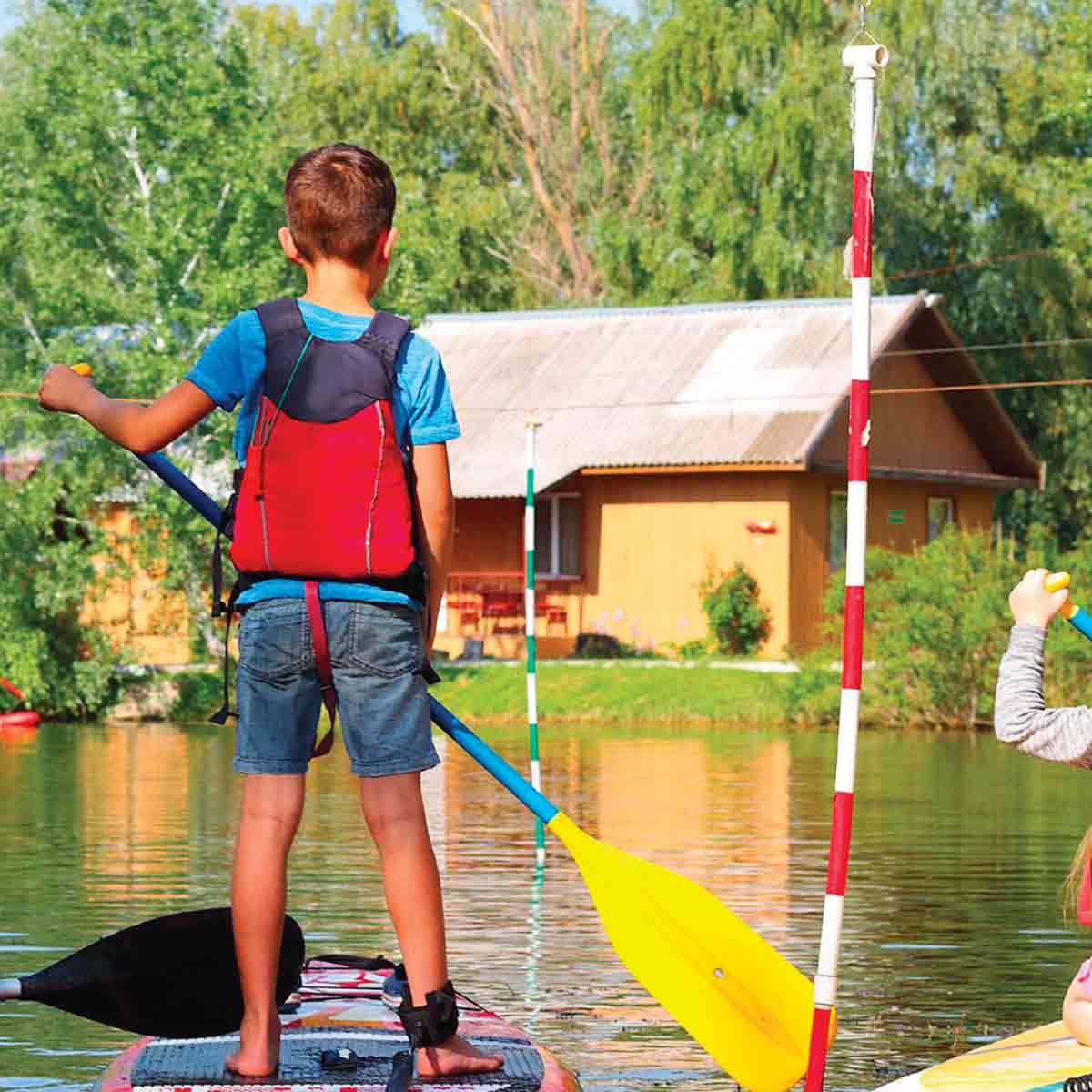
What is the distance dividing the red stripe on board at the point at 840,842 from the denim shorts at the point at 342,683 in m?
0.96

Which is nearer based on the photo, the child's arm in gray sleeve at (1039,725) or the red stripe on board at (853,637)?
the child's arm in gray sleeve at (1039,725)

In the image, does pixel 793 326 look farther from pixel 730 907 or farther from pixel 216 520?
pixel 216 520

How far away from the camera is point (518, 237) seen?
6091 centimetres

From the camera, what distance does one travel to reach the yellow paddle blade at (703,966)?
714 centimetres

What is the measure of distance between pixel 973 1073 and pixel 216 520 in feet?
7.46

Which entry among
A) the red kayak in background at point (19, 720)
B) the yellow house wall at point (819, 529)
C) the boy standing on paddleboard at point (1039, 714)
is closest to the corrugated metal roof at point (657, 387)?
the yellow house wall at point (819, 529)

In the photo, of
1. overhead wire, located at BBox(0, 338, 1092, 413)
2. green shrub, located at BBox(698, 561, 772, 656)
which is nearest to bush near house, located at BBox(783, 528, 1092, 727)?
green shrub, located at BBox(698, 561, 772, 656)

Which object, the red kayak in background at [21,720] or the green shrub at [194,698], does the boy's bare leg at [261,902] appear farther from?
the green shrub at [194,698]

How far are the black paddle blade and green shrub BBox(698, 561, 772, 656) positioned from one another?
112ft

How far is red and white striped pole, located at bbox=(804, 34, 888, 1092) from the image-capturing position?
645cm

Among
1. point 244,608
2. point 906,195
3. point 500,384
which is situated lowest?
point 244,608

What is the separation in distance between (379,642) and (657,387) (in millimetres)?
37495

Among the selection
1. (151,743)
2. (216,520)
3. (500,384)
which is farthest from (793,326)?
(216,520)

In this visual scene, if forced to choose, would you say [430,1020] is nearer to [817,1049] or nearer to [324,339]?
[817,1049]
